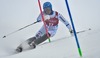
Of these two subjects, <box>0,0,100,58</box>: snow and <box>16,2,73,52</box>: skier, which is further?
<box>0,0,100,58</box>: snow

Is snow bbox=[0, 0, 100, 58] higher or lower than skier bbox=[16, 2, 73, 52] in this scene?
lower

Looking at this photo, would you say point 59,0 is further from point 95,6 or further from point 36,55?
point 36,55

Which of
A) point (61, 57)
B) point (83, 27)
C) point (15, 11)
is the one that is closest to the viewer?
point (61, 57)

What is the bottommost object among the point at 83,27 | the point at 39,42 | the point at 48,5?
the point at 83,27

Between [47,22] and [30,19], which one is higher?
[47,22]

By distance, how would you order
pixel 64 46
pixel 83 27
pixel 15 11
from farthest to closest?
pixel 15 11, pixel 83 27, pixel 64 46

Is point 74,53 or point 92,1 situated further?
point 92,1

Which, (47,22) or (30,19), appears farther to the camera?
(30,19)

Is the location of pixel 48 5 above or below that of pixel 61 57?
above

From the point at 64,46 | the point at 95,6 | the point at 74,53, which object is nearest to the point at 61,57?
the point at 74,53

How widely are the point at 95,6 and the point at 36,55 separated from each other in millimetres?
3834

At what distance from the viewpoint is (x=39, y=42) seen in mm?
3850

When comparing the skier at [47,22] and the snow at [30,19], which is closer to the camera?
the skier at [47,22]

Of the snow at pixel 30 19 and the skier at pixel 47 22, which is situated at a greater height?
the skier at pixel 47 22
